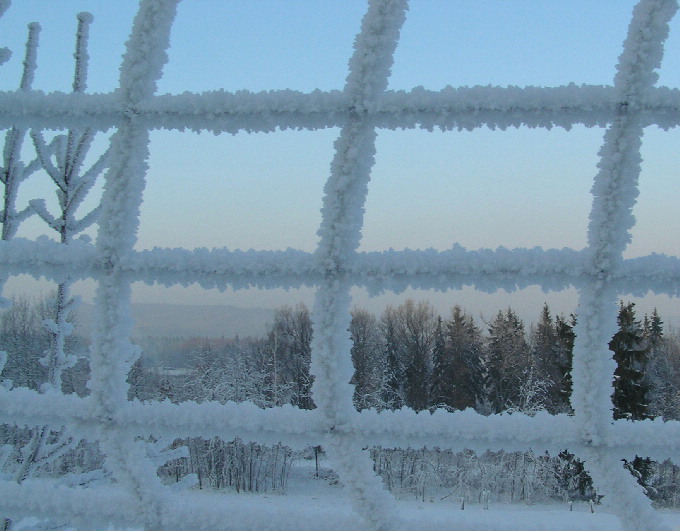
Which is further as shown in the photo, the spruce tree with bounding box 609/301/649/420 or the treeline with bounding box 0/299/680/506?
the treeline with bounding box 0/299/680/506

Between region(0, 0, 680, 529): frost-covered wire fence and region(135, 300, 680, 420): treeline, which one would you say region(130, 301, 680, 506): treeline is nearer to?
region(135, 300, 680, 420): treeline

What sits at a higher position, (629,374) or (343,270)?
(343,270)

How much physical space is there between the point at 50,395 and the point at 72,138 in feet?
9.73

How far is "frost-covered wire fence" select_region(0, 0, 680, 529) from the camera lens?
26.4 inches

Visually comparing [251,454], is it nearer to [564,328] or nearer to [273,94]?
[564,328]

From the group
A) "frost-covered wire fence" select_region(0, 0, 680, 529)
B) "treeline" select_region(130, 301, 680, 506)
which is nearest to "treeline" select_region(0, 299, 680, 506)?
"treeline" select_region(130, 301, 680, 506)

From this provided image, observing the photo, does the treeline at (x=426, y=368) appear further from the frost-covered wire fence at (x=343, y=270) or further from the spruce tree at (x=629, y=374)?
the frost-covered wire fence at (x=343, y=270)

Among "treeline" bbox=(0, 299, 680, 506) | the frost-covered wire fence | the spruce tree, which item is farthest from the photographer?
"treeline" bbox=(0, 299, 680, 506)

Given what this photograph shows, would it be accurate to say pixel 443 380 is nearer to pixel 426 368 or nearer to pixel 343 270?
pixel 426 368

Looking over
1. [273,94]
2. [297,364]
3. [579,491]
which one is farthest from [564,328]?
[273,94]

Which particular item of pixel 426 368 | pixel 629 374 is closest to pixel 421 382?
pixel 426 368

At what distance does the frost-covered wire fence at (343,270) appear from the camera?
0.67 meters

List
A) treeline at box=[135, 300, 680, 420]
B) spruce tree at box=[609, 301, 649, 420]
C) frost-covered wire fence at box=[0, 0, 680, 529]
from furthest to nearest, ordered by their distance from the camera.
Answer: treeline at box=[135, 300, 680, 420] < spruce tree at box=[609, 301, 649, 420] < frost-covered wire fence at box=[0, 0, 680, 529]

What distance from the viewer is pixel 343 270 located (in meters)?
0.71
